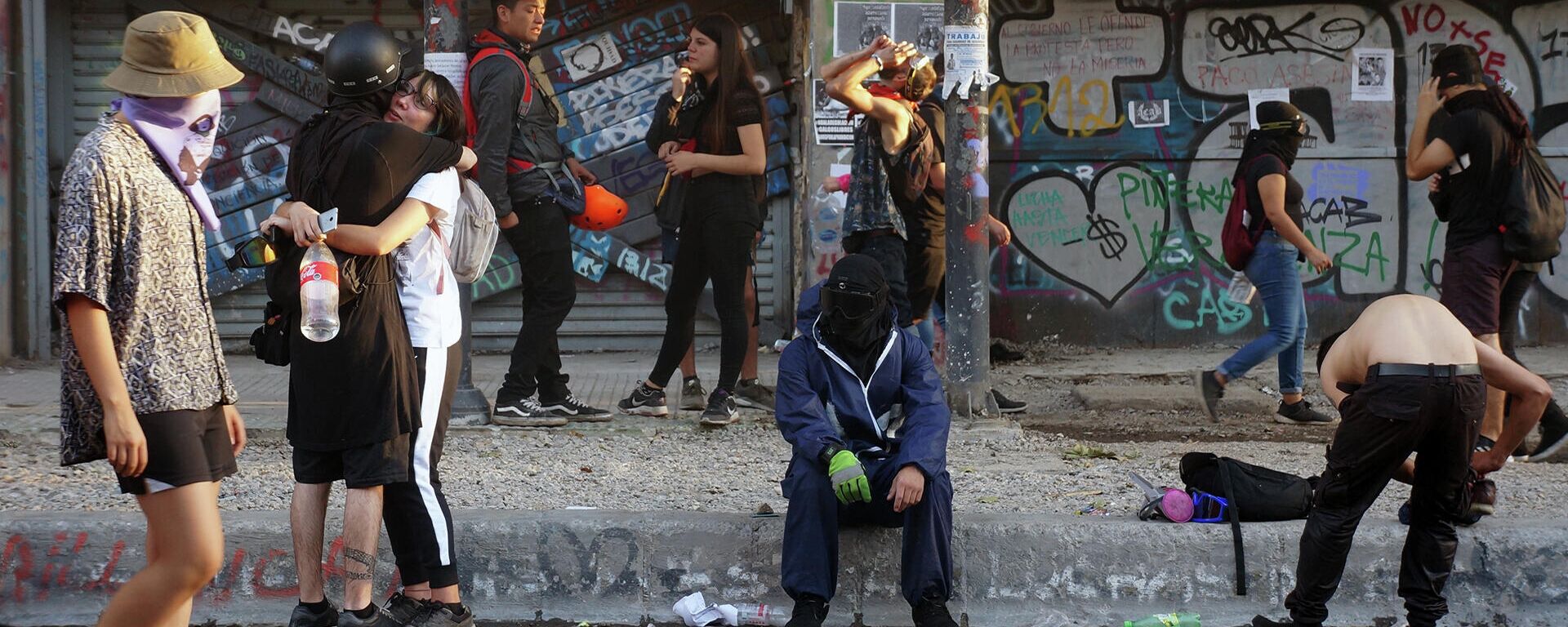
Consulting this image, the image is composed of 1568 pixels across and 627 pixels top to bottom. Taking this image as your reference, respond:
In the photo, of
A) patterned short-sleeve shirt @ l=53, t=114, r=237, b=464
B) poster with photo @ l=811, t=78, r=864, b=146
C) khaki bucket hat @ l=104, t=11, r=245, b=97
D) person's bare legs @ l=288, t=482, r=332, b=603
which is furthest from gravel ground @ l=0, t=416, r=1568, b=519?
poster with photo @ l=811, t=78, r=864, b=146

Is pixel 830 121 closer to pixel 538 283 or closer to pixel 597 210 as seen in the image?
pixel 597 210

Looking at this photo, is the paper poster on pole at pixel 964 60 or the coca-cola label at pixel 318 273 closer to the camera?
the coca-cola label at pixel 318 273

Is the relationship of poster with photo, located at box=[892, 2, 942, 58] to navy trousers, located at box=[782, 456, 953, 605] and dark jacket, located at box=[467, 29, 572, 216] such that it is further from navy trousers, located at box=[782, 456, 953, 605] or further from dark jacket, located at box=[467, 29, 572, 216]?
navy trousers, located at box=[782, 456, 953, 605]

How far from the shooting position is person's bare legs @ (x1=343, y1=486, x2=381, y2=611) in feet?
12.3

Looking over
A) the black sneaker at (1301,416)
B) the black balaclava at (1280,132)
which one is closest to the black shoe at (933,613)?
the black sneaker at (1301,416)

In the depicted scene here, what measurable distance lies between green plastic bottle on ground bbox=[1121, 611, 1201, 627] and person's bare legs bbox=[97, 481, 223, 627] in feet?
8.70

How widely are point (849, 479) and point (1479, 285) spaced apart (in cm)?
314

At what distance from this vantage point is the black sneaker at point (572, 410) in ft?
21.8

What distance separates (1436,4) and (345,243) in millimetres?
8105

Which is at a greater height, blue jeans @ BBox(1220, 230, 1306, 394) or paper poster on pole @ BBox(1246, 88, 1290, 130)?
paper poster on pole @ BBox(1246, 88, 1290, 130)

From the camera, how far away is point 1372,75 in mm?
9422

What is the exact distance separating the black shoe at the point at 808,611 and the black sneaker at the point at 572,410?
8.90 ft

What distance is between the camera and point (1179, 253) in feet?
31.4

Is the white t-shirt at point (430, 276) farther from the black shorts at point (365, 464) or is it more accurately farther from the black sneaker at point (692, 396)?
the black sneaker at point (692, 396)
